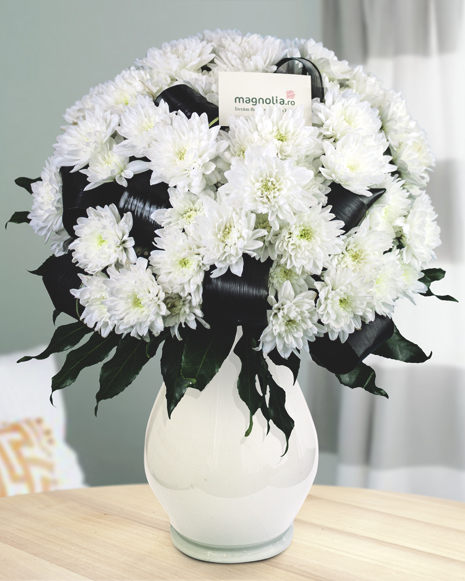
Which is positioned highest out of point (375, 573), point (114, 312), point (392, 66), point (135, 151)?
point (392, 66)

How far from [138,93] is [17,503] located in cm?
73

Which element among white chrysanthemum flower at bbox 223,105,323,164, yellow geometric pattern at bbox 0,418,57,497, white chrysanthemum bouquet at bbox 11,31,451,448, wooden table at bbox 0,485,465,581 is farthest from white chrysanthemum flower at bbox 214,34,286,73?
yellow geometric pattern at bbox 0,418,57,497

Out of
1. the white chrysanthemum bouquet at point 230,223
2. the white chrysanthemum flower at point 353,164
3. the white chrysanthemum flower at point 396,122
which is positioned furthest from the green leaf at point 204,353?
the white chrysanthemum flower at point 396,122

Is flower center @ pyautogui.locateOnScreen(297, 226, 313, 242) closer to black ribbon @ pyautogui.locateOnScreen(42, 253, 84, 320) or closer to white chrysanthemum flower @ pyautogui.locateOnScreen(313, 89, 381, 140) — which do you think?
white chrysanthemum flower @ pyautogui.locateOnScreen(313, 89, 381, 140)

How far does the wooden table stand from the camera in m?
0.79

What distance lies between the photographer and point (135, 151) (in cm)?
67

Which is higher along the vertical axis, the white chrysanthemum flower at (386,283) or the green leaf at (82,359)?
the white chrysanthemum flower at (386,283)

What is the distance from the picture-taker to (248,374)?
0.71 metres

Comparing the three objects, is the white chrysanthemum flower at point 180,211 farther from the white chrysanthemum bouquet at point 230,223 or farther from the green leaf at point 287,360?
the green leaf at point 287,360

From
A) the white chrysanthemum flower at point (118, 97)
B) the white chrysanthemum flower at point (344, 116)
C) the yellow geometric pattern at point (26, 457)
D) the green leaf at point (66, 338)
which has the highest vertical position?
the white chrysanthemum flower at point (118, 97)

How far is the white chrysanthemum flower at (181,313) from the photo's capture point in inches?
25.8

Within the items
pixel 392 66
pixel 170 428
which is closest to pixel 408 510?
pixel 170 428

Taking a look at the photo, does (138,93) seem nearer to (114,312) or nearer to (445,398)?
(114,312)

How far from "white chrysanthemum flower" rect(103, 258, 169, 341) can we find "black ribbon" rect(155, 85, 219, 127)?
18cm
